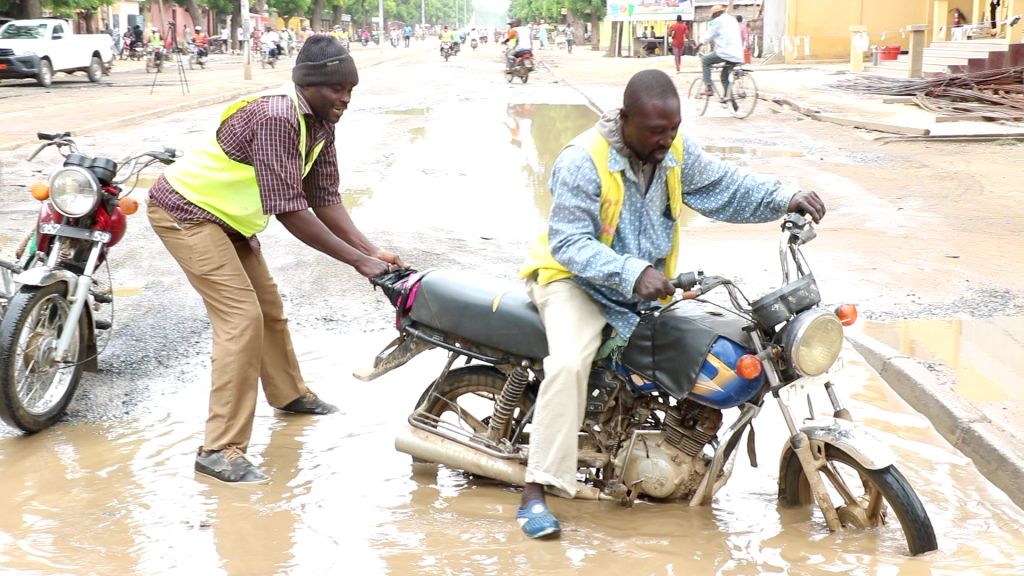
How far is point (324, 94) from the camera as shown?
4.21 m

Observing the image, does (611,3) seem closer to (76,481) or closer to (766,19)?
(766,19)

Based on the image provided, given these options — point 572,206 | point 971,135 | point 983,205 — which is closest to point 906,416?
point 572,206

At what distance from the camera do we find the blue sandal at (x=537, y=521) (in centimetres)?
379

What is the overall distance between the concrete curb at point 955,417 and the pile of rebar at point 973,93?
12712 mm

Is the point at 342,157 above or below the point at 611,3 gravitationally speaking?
below

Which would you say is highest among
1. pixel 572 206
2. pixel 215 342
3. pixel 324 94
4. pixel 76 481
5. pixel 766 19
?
pixel 766 19

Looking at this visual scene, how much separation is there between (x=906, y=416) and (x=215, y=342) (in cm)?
309

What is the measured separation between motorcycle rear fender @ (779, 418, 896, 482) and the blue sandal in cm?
85

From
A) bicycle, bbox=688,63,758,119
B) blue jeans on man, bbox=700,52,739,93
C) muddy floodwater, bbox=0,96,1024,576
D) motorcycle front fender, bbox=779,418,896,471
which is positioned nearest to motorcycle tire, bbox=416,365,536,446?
muddy floodwater, bbox=0,96,1024,576

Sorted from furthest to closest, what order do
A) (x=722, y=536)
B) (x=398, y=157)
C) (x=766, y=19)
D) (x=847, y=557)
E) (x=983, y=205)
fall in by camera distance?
(x=766, y=19) → (x=398, y=157) → (x=983, y=205) → (x=722, y=536) → (x=847, y=557)

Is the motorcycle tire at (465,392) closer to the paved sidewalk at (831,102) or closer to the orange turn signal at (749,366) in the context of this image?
the orange turn signal at (749,366)

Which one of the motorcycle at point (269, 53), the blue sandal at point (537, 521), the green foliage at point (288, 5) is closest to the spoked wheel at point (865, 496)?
the blue sandal at point (537, 521)

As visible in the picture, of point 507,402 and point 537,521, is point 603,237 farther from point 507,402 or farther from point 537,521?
point 537,521

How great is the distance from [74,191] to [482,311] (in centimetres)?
217
